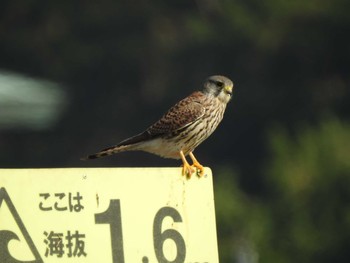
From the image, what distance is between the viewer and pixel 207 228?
475cm

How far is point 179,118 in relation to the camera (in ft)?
23.7

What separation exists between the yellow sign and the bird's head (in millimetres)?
2654

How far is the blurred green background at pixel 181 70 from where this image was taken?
84.4 feet

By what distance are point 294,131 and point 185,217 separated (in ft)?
67.4

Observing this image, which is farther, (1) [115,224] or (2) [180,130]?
(2) [180,130]

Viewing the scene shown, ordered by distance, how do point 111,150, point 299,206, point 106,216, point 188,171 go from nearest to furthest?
point 106,216, point 188,171, point 111,150, point 299,206

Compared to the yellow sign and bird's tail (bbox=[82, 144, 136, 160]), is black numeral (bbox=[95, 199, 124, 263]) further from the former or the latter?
bird's tail (bbox=[82, 144, 136, 160])

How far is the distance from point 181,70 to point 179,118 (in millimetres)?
20527

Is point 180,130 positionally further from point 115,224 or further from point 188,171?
point 115,224

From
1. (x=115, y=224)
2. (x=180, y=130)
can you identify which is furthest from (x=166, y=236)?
(x=180, y=130)

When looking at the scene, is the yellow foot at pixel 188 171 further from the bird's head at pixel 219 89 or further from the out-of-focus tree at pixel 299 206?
the out-of-focus tree at pixel 299 206

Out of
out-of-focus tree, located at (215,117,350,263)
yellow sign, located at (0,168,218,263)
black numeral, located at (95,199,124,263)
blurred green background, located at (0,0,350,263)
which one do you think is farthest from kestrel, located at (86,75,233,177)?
blurred green background, located at (0,0,350,263)

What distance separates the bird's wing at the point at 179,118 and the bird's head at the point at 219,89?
160mm

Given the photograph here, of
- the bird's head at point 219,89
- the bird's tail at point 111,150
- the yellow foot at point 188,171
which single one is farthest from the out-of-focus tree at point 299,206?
the yellow foot at point 188,171
